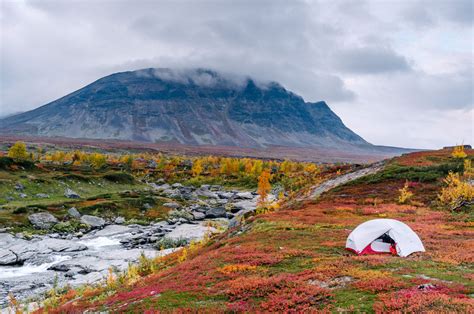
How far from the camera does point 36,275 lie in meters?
35.2

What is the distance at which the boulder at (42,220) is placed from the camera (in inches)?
2058

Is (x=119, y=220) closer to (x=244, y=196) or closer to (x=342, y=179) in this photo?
(x=342, y=179)

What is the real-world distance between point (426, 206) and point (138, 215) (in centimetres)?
4601

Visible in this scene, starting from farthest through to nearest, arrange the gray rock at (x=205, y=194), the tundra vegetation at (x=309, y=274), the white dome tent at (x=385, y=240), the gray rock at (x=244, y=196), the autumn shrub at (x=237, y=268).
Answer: the gray rock at (x=244, y=196)
the gray rock at (x=205, y=194)
the white dome tent at (x=385, y=240)
the autumn shrub at (x=237, y=268)
the tundra vegetation at (x=309, y=274)

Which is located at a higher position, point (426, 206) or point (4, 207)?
point (426, 206)

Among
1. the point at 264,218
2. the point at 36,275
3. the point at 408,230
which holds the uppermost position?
the point at 408,230

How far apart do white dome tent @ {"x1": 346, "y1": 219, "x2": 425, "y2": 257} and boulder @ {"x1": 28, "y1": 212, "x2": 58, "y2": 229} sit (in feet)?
147

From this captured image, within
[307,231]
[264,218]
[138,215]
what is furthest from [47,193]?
[307,231]

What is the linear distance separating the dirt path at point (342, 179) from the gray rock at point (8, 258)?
144 feet

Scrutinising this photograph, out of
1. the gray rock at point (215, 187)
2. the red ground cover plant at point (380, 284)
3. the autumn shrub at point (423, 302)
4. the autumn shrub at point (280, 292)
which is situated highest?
the autumn shrub at point (423, 302)

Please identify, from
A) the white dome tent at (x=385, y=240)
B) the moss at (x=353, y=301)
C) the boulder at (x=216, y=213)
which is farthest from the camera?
the boulder at (x=216, y=213)

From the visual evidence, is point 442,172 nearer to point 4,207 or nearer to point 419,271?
point 419,271

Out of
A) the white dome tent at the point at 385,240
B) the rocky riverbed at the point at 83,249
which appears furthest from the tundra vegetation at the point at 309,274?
the rocky riverbed at the point at 83,249

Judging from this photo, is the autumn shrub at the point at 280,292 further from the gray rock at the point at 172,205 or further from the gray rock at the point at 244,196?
the gray rock at the point at 244,196
